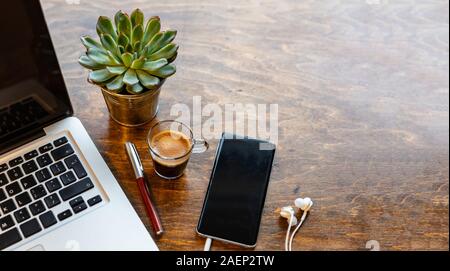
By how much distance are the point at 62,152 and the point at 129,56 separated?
0.20 metres

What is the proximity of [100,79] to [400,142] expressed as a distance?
55cm

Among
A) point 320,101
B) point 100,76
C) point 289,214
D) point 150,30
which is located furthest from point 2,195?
point 320,101

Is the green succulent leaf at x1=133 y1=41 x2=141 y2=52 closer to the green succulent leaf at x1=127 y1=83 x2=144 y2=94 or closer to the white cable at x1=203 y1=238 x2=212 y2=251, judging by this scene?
the green succulent leaf at x1=127 y1=83 x2=144 y2=94

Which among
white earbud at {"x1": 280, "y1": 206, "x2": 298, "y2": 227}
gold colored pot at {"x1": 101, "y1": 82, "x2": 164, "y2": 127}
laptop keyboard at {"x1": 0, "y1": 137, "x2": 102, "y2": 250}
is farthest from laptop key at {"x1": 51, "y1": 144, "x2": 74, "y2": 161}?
white earbud at {"x1": 280, "y1": 206, "x2": 298, "y2": 227}

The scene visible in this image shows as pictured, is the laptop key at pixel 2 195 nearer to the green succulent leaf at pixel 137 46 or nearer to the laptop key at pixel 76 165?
the laptop key at pixel 76 165

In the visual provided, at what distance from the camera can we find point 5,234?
2.52ft

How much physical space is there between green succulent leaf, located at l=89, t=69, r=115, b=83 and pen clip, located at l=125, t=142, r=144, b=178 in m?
0.14

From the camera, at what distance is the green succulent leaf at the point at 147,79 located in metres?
0.80

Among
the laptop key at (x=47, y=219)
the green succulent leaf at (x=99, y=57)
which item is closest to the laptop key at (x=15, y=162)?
the laptop key at (x=47, y=219)

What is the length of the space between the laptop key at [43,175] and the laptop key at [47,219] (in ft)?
0.19

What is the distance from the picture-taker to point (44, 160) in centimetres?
83

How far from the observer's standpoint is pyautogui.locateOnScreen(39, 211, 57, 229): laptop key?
783 millimetres

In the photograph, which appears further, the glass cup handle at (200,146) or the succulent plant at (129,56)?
the glass cup handle at (200,146)

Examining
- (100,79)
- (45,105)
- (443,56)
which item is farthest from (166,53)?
(443,56)
